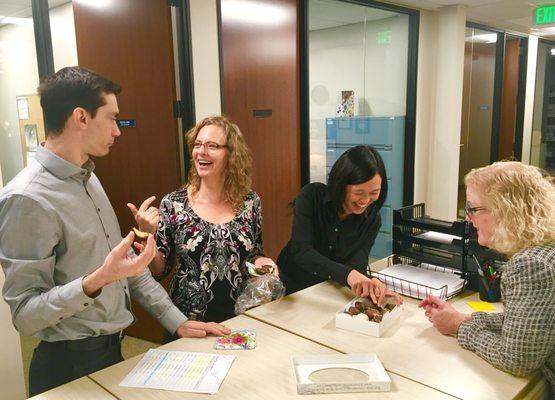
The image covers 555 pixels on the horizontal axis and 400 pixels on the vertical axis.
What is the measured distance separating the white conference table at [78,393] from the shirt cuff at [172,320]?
383 millimetres

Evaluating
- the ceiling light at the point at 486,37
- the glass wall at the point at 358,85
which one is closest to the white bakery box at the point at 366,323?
the glass wall at the point at 358,85

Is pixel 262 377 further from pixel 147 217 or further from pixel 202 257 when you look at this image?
pixel 147 217

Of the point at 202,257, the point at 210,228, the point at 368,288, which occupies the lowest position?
the point at 368,288

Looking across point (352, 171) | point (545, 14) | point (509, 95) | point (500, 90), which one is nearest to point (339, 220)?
point (352, 171)

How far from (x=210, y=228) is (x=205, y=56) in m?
1.65

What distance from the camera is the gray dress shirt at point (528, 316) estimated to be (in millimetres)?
1368

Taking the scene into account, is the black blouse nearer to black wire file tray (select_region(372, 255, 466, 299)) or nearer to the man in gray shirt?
black wire file tray (select_region(372, 255, 466, 299))

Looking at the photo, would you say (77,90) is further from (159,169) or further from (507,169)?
(159,169)

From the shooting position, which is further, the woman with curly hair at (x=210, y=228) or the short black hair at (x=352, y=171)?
the short black hair at (x=352, y=171)

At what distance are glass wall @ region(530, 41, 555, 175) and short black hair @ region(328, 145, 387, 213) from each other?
614 cm

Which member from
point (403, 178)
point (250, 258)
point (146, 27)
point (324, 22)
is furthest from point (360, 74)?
point (250, 258)

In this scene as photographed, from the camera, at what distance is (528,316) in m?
1.38

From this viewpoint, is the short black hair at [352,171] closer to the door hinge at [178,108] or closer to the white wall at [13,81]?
the door hinge at [178,108]

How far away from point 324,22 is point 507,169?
3.08 meters
